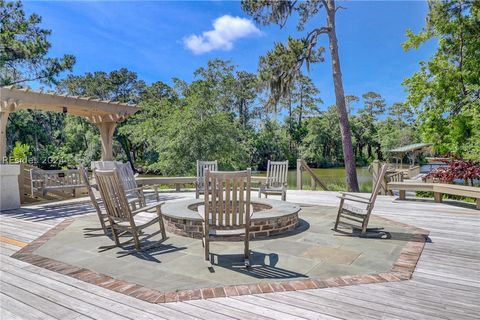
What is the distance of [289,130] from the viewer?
31688mm

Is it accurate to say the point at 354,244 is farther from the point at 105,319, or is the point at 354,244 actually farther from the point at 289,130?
the point at 289,130

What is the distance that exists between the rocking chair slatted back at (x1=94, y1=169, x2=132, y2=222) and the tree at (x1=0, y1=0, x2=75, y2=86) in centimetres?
1508

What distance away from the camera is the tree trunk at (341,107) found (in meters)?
9.72

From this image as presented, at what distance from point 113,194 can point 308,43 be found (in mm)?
8798

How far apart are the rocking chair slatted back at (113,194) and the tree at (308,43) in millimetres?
7882

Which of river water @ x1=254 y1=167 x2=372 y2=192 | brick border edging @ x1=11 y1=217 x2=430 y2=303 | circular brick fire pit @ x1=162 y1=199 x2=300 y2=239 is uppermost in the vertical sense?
circular brick fire pit @ x1=162 y1=199 x2=300 y2=239

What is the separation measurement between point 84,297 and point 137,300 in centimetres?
42

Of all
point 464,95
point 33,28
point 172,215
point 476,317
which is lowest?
point 476,317

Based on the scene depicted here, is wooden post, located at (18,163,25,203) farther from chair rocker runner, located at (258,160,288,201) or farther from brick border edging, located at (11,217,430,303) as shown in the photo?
chair rocker runner, located at (258,160,288,201)

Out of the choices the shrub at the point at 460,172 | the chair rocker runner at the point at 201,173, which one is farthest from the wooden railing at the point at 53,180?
the shrub at the point at 460,172

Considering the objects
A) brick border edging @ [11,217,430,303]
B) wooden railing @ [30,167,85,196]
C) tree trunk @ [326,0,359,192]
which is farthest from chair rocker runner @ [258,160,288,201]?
wooden railing @ [30,167,85,196]

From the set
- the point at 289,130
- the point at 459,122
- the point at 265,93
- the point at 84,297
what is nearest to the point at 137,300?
the point at 84,297

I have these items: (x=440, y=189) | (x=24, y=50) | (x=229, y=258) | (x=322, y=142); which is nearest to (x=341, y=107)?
(x=440, y=189)

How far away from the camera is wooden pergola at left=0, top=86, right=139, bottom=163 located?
668 cm
